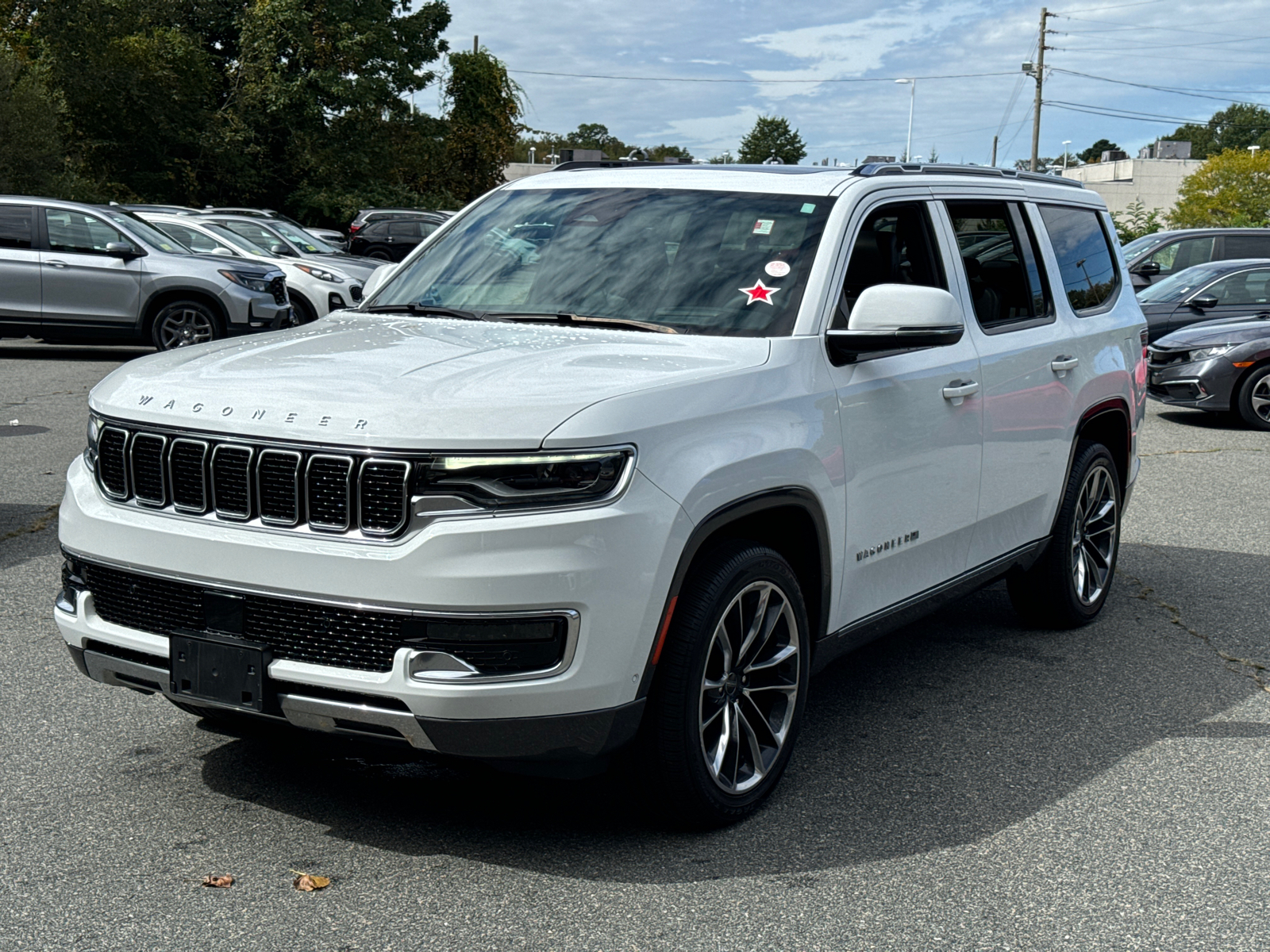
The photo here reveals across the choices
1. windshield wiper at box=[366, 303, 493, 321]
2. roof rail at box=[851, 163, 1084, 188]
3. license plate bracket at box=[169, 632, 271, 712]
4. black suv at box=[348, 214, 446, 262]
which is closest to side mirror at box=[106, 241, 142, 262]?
windshield wiper at box=[366, 303, 493, 321]

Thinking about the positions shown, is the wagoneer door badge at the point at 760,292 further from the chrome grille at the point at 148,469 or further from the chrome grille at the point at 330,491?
the chrome grille at the point at 148,469

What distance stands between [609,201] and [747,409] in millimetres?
1407

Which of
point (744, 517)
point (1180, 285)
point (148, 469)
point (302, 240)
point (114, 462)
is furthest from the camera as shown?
point (302, 240)

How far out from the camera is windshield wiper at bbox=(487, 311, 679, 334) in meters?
4.30

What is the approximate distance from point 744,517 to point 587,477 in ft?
2.43

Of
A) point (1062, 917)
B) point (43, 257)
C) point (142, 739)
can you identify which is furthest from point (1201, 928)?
point (43, 257)

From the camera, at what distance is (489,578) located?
326 cm

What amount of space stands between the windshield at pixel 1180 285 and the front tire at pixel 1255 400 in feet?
8.16

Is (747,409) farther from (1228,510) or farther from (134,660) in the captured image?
(1228,510)

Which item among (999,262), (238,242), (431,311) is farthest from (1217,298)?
(431,311)

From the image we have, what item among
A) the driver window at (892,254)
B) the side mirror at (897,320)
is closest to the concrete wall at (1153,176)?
the driver window at (892,254)

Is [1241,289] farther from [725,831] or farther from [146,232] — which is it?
[725,831]

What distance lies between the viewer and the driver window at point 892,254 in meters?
4.62

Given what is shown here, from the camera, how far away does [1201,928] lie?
3445 millimetres
